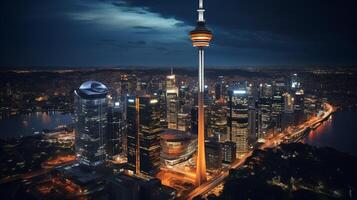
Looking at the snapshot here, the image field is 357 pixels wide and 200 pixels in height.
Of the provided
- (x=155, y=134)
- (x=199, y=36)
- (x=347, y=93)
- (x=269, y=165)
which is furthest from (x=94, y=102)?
(x=347, y=93)

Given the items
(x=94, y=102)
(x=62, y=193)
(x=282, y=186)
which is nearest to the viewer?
(x=282, y=186)

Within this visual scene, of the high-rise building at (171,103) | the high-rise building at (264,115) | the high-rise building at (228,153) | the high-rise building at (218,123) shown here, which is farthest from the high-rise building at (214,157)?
the high-rise building at (171,103)

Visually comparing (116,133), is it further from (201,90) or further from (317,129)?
(317,129)

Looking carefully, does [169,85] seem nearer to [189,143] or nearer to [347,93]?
[189,143]

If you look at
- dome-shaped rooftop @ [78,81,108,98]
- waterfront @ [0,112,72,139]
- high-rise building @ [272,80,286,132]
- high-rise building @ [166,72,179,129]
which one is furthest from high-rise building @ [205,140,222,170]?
waterfront @ [0,112,72,139]

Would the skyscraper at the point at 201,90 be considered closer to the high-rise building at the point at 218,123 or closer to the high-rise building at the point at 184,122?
the high-rise building at the point at 218,123

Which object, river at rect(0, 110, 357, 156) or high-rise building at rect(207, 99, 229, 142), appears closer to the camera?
river at rect(0, 110, 357, 156)

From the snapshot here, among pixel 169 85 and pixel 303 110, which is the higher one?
pixel 169 85

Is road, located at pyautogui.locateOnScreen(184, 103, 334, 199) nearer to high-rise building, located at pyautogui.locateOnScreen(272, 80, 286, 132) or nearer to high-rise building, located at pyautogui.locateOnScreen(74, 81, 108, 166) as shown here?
high-rise building, located at pyautogui.locateOnScreen(272, 80, 286, 132)
